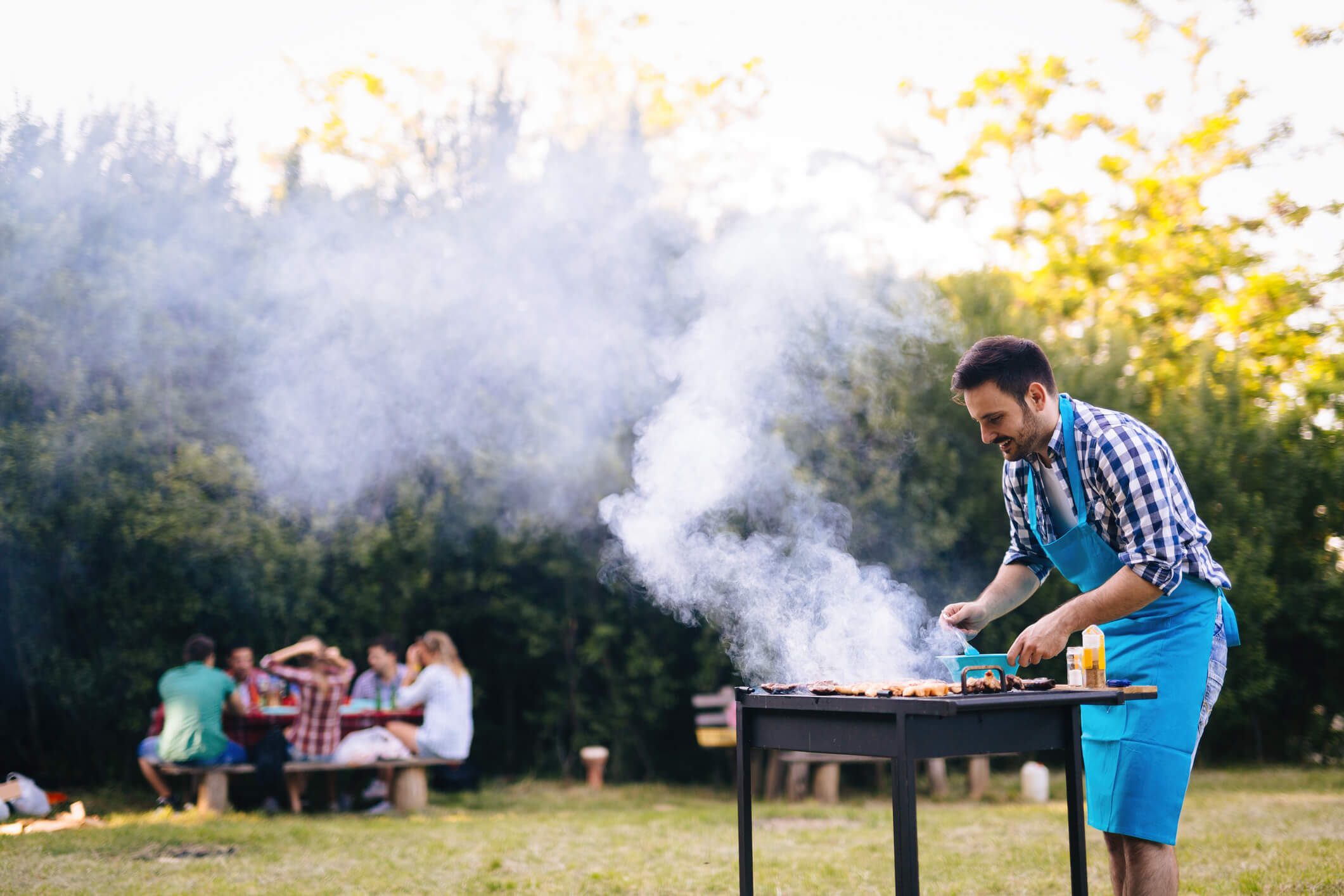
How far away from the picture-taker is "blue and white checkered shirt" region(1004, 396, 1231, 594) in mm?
2518

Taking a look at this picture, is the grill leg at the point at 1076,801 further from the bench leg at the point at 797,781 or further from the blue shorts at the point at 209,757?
the blue shorts at the point at 209,757

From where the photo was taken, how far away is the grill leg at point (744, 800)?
278 cm

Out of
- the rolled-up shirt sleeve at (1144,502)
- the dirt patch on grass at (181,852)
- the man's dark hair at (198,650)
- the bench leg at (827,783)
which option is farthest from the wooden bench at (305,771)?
the rolled-up shirt sleeve at (1144,502)

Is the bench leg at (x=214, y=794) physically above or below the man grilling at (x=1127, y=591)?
below

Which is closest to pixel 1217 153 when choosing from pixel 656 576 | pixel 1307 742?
pixel 1307 742

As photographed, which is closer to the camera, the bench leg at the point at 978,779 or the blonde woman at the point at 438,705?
the blonde woman at the point at 438,705

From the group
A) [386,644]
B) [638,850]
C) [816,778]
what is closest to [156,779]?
[386,644]

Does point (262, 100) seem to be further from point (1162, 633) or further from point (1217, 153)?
point (1217, 153)

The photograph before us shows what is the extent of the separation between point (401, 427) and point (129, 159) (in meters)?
2.76

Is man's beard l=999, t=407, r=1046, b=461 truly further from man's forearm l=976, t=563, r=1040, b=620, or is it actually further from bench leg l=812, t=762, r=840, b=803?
bench leg l=812, t=762, r=840, b=803

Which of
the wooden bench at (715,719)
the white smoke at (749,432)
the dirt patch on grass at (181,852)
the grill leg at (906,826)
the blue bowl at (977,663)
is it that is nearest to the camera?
the grill leg at (906,826)

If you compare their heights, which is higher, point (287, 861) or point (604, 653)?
point (604, 653)

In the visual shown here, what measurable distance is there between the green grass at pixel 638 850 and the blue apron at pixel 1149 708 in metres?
1.80

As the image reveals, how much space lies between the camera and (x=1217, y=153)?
1309 centimetres
